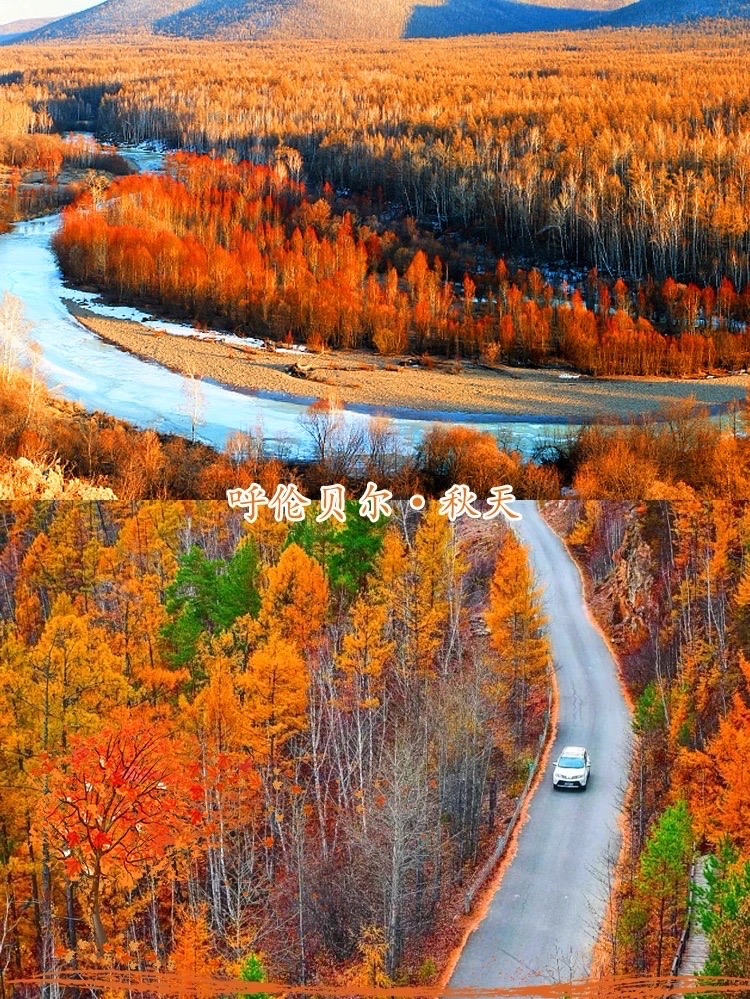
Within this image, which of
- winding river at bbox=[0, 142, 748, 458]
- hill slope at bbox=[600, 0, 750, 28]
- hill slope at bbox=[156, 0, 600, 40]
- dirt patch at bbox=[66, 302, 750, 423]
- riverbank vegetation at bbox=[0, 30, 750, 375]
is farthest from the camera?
hill slope at bbox=[156, 0, 600, 40]

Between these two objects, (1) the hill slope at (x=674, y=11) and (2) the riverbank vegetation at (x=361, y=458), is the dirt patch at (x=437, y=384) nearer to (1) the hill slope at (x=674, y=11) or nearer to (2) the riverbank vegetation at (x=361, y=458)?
(2) the riverbank vegetation at (x=361, y=458)

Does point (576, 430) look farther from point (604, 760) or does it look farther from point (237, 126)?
point (237, 126)

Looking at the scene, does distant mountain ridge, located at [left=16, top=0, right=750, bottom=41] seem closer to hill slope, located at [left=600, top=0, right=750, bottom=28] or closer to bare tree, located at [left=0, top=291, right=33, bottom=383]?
hill slope, located at [left=600, top=0, right=750, bottom=28]

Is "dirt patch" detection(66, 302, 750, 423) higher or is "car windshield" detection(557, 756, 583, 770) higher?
"dirt patch" detection(66, 302, 750, 423)

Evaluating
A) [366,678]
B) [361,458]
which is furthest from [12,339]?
[366,678]

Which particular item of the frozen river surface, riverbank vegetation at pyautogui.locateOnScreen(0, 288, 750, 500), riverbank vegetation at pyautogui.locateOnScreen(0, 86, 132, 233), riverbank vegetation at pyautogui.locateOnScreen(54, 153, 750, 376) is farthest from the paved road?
riverbank vegetation at pyautogui.locateOnScreen(0, 86, 132, 233)

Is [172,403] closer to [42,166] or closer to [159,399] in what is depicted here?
[159,399]
